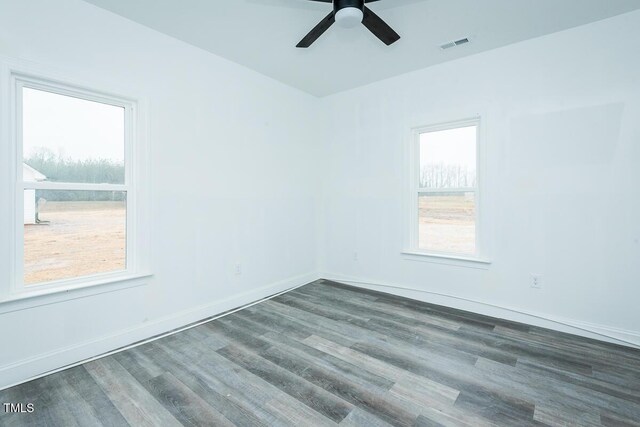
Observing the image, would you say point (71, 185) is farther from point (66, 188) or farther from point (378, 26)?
point (378, 26)

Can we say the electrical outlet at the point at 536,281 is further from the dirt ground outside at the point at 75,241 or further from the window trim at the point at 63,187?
the dirt ground outside at the point at 75,241

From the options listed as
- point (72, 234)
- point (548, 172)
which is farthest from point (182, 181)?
point (548, 172)

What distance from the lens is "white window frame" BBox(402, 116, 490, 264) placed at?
323 cm

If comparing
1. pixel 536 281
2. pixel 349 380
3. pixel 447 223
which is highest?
pixel 447 223

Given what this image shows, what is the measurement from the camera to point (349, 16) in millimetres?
1959

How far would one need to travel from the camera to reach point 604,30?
257 centimetres

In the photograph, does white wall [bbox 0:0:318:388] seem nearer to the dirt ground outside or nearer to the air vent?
the dirt ground outside

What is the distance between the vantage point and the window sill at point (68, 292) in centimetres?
201

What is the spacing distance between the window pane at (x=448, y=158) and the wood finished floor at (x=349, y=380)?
1546 millimetres

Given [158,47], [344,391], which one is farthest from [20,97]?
[344,391]

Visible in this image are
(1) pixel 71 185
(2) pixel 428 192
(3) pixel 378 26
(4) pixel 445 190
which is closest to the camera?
(3) pixel 378 26

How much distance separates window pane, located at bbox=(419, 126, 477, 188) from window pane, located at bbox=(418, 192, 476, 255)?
0.16 metres

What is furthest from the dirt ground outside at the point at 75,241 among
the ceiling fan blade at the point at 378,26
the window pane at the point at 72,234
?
the ceiling fan blade at the point at 378,26

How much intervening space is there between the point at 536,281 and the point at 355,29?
9.45ft
